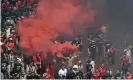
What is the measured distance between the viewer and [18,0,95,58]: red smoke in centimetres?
520

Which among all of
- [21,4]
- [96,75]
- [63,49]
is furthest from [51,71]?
[21,4]

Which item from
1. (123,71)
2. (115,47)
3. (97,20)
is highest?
(97,20)

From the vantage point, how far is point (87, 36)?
520 centimetres

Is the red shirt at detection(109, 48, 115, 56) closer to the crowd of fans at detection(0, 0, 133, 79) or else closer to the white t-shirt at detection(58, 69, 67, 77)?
the crowd of fans at detection(0, 0, 133, 79)

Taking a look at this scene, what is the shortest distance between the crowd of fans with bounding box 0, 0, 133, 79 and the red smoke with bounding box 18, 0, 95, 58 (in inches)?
4.6

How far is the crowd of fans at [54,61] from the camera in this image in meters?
5.15

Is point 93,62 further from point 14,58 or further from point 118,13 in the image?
point 14,58

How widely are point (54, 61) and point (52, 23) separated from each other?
0.63m

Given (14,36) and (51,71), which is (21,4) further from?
(51,71)

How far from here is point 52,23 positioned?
17.2 ft

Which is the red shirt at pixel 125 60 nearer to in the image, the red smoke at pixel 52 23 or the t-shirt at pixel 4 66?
the red smoke at pixel 52 23

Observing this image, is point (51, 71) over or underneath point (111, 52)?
underneath

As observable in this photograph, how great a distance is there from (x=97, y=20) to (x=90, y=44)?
412 millimetres

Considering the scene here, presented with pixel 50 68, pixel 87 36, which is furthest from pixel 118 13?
pixel 50 68
